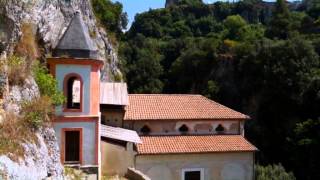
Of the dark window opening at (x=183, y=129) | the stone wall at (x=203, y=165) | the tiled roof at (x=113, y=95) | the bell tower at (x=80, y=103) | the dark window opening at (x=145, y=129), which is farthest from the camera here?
the dark window opening at (x=183, y=129)

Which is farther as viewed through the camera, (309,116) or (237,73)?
(237,73)

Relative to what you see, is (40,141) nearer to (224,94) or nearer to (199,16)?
(224,94)

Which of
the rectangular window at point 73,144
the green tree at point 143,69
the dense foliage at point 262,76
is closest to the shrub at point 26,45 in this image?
the rectangular window at point 73,144

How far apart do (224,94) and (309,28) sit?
1911cm

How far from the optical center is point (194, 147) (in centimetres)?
2903

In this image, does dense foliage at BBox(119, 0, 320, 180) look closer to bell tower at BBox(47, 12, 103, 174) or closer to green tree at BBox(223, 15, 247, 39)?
green tree at BBox(223, 15, 247, 39)

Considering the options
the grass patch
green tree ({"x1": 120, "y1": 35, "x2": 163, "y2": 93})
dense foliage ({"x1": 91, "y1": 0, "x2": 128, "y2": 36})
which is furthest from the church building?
green tree ({"x1": 120, "y1": 35, "x2": 163, "y2": 93})

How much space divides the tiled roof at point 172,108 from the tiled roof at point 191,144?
55.8 inches

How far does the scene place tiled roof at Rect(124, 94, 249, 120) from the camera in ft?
98.5

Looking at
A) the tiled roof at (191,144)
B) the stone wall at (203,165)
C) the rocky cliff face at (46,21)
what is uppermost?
the rocky cliff face at (46,21)

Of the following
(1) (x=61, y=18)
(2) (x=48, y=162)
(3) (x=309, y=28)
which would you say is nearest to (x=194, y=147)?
(1) (x=61, y=18)

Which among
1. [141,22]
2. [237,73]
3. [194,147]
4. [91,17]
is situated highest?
[141,22]

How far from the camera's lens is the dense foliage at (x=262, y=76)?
41906mm

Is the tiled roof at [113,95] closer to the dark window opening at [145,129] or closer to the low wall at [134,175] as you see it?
the dark window opening at [145,129]
